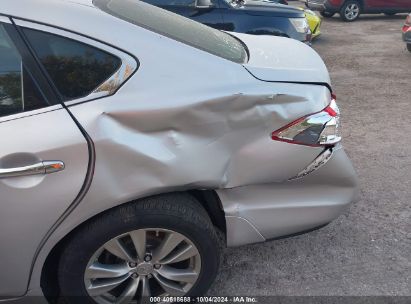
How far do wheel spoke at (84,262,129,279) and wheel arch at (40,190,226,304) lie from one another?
17 cm

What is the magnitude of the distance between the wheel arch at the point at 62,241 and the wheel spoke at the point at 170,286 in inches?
15.0

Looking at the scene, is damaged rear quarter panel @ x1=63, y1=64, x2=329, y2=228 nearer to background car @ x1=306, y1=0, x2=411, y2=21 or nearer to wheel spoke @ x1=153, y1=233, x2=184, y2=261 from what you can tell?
wheel spoke @ x1=153, y1=233, x2=184, y2=261

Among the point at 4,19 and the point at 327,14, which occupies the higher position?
the point at 4,19

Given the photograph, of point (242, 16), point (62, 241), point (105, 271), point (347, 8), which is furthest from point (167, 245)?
Result: point (347, 8)

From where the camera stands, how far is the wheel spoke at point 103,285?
2205mm

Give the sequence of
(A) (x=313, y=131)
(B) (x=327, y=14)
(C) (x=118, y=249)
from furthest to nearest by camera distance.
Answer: (B) (x=327, y=14) < (A) (x=313, y=131) < (C) (x=118, y=249)

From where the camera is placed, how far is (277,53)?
265 cm

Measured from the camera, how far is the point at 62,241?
6.83 ft

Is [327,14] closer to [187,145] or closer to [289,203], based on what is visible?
[289,203]

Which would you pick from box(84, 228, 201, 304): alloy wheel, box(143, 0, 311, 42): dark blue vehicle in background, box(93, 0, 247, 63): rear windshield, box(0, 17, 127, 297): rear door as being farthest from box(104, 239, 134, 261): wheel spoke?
box(143, 0, 311, 42): dark blue vehicle in background

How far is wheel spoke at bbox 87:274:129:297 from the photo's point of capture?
221cm

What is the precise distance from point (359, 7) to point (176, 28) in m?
12.0

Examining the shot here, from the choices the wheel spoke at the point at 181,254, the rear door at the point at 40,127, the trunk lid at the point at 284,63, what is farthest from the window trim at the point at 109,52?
the wheel spoke at the point at 181,254

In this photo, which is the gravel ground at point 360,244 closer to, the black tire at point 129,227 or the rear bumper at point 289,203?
the rear bumper at point 289,203
